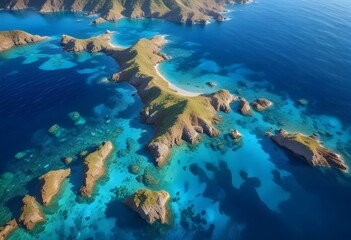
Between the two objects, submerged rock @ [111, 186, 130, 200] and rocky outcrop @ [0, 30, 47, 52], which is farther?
rocky outcrop @ [0, 30, 47, 52]

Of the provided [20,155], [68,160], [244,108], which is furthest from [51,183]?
[244,108]

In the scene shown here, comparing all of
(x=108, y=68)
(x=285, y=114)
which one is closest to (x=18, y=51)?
(x=108, y=68)

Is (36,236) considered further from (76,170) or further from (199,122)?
(199,122)

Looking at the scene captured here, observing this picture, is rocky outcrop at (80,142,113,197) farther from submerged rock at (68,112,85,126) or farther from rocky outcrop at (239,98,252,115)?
rocky outcrop at (239,98,252,115)

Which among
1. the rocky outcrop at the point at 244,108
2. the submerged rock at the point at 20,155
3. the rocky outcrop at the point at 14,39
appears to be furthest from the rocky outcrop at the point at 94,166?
the rocky outcrop at the point at 14,39

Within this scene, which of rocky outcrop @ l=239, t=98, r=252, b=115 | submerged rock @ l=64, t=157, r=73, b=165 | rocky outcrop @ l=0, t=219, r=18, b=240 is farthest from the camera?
rocky outcrop @ l=239, t=98, r=252, b=115

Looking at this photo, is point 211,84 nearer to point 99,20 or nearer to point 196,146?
point 196,146

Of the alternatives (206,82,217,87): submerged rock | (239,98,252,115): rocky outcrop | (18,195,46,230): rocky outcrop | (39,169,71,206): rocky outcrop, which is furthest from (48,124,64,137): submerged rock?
(206,82,217,87): submerged rock

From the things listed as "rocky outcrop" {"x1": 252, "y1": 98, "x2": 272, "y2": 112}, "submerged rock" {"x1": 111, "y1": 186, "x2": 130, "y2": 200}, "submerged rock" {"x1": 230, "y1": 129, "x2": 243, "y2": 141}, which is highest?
"submerged rock" {"x1": 111, "y1": 186, "x2": 130, "y2": 200}
